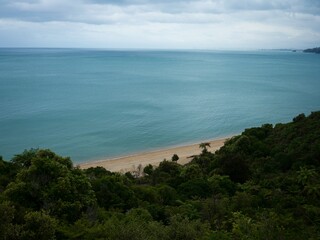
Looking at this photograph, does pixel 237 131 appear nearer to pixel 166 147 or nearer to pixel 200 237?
pixel 166 147

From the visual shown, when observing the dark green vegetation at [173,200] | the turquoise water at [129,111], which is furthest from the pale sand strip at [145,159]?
the dark green vegetation at [173,200]

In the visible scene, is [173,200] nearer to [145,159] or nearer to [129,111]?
[145,159]

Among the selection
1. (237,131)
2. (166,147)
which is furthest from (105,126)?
(237,131)

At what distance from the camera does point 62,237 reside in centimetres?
1600

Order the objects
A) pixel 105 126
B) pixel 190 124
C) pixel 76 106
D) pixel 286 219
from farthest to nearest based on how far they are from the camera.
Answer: pixel 76 106 → pixel 190 124 → pixel 105 126 → pixel 286 219

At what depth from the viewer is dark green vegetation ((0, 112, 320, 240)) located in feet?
49.1

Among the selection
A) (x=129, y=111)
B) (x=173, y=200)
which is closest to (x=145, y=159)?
(x=173, y=200)

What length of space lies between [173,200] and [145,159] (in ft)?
71.1

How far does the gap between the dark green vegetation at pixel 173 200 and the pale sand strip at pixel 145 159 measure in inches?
274

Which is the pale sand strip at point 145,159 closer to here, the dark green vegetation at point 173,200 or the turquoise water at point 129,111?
the turquoise water at point 129,111

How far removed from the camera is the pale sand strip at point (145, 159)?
43844 millimetres

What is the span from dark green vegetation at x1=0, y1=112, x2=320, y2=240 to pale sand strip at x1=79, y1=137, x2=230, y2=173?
697 cm

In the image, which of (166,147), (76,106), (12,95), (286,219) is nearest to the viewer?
(286,219)

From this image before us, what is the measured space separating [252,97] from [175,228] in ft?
284
